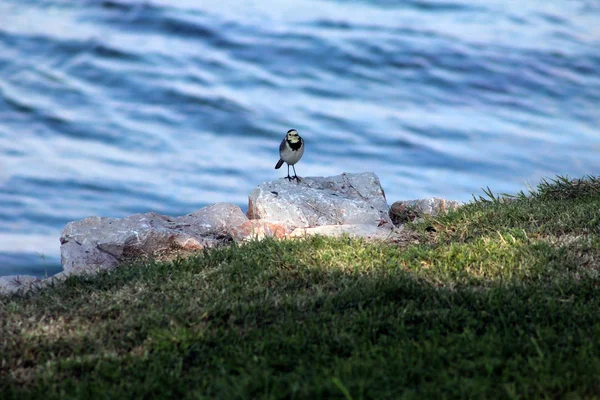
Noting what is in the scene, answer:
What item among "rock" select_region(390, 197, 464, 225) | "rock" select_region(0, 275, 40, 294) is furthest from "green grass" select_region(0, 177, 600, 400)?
"rock" select_region(390, 197, 464, 225)

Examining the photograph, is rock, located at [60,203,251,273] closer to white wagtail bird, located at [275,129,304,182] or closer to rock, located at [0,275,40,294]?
rock, located at [0,275,40,294]

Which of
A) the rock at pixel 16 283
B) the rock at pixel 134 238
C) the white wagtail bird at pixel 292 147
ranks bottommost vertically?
the rock at pixel 16 283

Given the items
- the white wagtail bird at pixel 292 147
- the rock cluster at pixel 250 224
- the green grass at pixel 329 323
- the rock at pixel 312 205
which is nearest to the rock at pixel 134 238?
the rock cluster at pixel 250 224

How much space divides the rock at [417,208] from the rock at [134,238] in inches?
57.2

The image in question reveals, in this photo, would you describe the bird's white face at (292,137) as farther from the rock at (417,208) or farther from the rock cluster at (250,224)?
the rock at (417,208)

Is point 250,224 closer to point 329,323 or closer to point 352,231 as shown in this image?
point 352,231

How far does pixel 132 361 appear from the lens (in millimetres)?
3717

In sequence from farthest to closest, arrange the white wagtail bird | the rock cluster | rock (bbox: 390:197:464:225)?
the white wagtail bird < rock (bbox: 390:197:464:225) < the rock cluster

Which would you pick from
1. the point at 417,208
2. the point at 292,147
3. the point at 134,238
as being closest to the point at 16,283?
the point at 134,238

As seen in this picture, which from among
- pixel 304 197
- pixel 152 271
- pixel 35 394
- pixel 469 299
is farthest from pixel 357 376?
pixel 304 197

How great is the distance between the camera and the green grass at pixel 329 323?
134 inches

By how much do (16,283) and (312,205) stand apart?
2467 mm

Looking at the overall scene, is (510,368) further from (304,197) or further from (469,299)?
(304,197)

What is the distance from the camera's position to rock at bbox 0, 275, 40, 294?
5180mm
